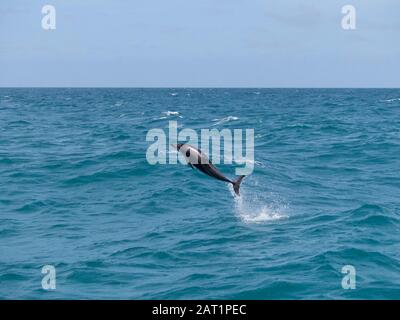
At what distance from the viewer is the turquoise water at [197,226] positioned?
14711 millimetres

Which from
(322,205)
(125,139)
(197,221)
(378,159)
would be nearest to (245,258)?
(197,221)

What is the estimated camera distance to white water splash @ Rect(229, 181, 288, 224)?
808 inches

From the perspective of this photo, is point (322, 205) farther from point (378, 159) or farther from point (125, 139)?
point (125, 139)

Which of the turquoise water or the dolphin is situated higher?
the dolphin

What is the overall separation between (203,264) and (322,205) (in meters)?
7.82

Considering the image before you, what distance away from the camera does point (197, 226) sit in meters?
20.0

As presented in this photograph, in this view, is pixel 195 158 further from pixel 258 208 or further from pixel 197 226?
pixel 258 208

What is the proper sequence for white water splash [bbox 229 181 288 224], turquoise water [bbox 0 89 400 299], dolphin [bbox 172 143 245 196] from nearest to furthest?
dolphin [bbox 172 143 245 196], turquoise water [bbox 0 89 400 299], white water splash [bbox 229 181 288 224]

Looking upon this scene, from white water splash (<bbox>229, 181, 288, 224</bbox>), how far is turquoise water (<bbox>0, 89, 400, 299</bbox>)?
0.23ft

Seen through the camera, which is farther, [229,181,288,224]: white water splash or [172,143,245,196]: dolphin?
[229,181,288,224]: white water splash

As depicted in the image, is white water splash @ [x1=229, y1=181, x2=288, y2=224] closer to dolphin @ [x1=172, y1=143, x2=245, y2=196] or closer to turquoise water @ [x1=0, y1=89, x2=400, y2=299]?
turquoise water @ [x1=0, y1=89, x2=400, y2=299]

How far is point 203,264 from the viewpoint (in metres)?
16.1

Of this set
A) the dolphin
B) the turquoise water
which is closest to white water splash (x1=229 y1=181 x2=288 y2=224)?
the turquoise water

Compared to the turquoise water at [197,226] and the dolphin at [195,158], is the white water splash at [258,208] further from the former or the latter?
the dolphin at [195,158]
